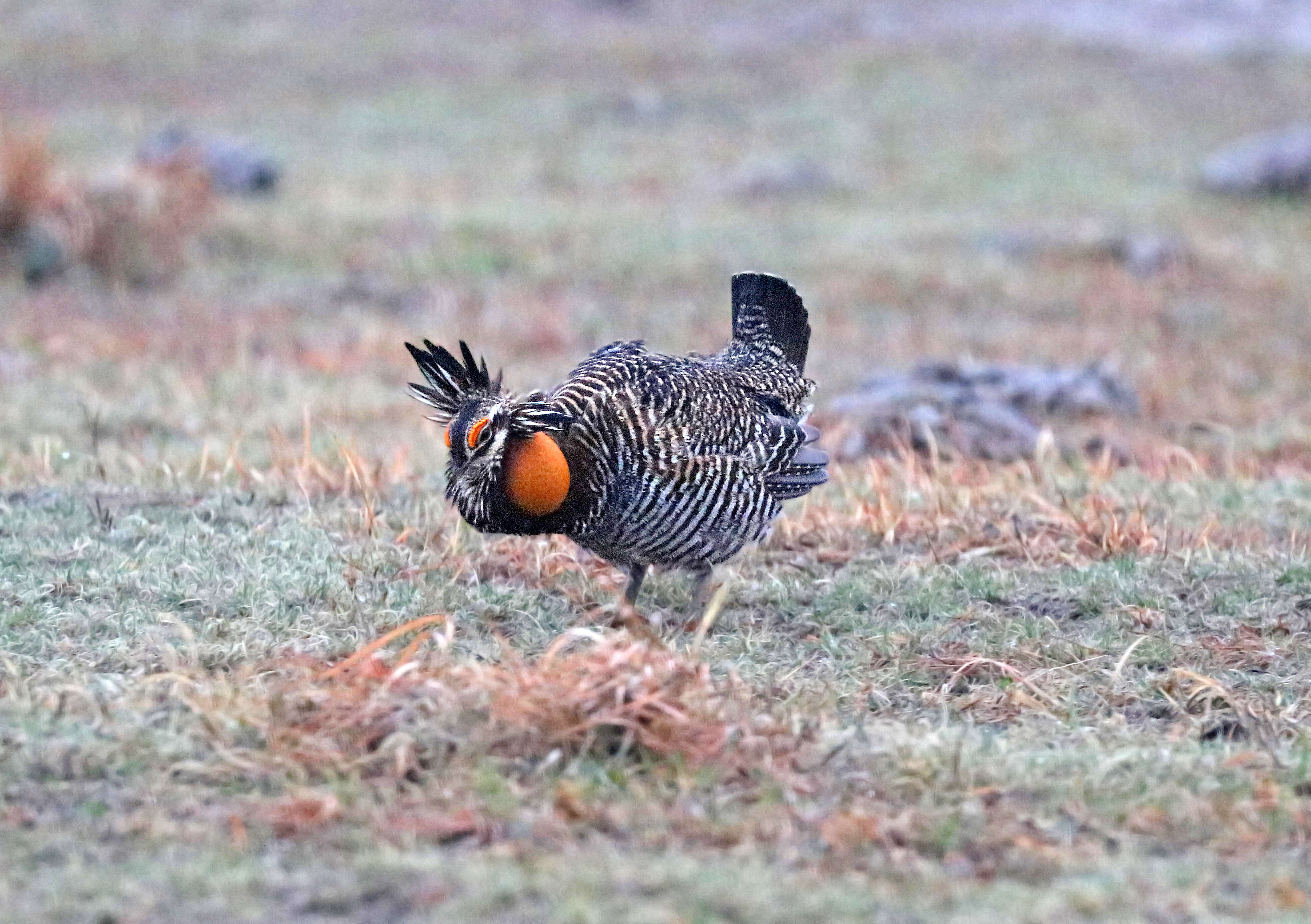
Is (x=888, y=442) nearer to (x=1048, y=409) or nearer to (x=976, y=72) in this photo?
(x=1048, y=409)

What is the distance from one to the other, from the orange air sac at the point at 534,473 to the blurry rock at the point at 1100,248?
426 inches

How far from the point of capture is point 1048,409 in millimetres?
9812

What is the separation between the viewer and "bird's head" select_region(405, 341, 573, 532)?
5.00 metres

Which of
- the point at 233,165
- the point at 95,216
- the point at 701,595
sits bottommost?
the point at 701,595

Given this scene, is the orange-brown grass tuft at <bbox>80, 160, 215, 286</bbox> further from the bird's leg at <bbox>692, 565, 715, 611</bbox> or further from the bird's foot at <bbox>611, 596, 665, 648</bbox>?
the bird's foot at <bbox>611, 596, 665, 648</bbox>

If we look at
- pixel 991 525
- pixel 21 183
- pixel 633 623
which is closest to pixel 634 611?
pixel 633 623

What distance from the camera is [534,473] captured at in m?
5.00

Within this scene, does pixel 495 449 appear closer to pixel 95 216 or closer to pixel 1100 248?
pixel 95 216

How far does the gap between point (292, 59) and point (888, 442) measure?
19.3m

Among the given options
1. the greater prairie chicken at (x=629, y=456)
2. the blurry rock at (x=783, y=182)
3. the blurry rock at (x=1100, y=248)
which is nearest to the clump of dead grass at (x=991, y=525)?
the greater prairie chicken at (x=629, y=456)

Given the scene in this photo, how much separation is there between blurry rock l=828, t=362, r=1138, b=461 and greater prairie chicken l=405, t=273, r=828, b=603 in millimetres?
2285

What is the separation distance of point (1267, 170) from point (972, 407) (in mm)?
10773

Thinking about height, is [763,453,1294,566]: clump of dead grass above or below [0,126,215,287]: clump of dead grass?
below

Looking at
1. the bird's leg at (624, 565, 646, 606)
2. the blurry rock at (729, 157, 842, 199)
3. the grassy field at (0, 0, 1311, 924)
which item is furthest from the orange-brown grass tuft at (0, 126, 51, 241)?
the bird's leg at (624, 565, 646, 606)
